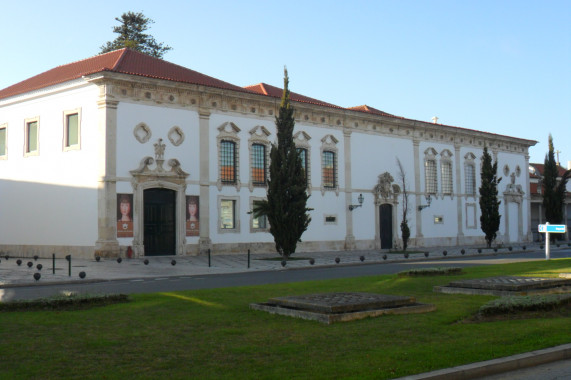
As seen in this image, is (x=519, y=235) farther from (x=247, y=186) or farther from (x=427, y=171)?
(x=247, y=186)

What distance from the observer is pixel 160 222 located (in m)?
31.4

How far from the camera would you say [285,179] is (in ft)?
98.0

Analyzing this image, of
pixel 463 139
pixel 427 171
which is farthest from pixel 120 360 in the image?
pixel 463 139

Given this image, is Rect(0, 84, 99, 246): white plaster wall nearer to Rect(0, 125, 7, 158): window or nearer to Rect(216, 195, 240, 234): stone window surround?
Rect(0, 125, 7, 158): window

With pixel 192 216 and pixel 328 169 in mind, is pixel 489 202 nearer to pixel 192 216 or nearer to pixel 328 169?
pixel 328 169

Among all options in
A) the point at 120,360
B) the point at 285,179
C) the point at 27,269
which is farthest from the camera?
the point at 285,179

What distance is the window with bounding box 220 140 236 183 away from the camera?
111ft

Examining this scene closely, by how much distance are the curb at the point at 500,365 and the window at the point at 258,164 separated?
2850cm

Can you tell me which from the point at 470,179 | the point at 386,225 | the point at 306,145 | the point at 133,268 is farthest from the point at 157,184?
the point at 470,179

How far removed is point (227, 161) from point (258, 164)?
2161mm

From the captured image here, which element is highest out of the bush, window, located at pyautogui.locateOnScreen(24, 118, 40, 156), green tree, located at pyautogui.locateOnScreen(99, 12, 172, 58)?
green tree, located at pyautogui.locateOnScreen(99, 12, 172, 58)

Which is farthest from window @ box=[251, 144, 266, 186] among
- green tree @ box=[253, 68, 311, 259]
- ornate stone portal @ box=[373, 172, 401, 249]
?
ornate stone portal @ box=[373, 172, 401, 249]

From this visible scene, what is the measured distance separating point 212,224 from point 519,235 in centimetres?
A: 2988

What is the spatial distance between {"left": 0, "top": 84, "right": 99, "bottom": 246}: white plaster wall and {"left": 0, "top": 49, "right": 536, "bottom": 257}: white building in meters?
0.07
